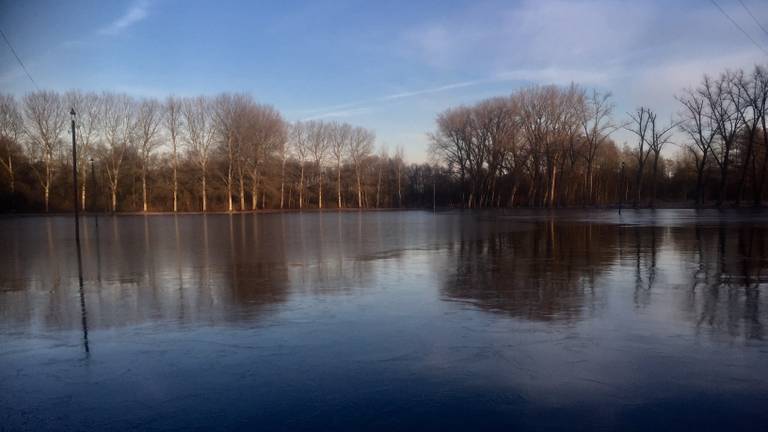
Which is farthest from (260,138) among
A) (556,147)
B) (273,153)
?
(556,147)

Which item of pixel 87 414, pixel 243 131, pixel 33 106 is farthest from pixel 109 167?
pixel 87 414

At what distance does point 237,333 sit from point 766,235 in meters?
21.2

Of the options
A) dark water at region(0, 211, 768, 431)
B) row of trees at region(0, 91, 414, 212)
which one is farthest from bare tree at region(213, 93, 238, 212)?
dark water at region(0, 211, 768, 431)

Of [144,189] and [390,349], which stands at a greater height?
[144,189]

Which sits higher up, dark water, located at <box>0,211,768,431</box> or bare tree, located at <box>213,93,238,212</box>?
bare tree, located at <box>213,93,238,212</box>

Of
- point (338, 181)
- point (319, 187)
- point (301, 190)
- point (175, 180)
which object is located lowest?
point (301, 190)

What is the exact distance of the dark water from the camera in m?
3.96

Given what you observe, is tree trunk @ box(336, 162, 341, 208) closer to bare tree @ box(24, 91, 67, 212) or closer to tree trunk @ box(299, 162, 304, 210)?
tree trunk @ box(299, 162, 304, 210)

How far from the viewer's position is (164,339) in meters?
6.06

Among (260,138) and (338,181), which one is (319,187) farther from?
(260,138)

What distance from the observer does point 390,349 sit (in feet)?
18.3

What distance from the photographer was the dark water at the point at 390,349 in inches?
156

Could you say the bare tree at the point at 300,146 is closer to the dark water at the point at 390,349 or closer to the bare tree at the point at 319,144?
the bare tree at the point at 319,144

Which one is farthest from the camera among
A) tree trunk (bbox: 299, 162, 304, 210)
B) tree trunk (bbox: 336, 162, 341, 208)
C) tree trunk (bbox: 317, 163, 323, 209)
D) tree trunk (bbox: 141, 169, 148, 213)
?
tree trunk (bbox: 336, 162, 341, 208)
